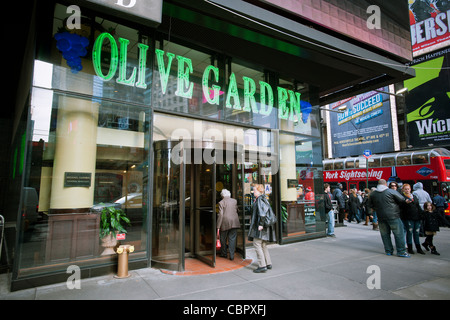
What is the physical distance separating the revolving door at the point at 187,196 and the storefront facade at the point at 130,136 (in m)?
0.03

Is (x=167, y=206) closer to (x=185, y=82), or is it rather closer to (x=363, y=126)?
(x=185, y=82)

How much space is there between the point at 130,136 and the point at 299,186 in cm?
617

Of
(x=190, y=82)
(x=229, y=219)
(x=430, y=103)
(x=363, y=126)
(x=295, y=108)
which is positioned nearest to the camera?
(x=229, y=219)

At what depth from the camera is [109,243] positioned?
5.67 m

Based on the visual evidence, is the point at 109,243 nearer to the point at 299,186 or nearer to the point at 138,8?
Answer: the point at 138,8

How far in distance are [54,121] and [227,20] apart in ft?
15.1

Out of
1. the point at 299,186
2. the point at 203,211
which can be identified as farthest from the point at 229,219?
the point at 299,186

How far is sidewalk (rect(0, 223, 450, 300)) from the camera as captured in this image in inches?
168

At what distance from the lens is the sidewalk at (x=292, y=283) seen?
427 centimetres

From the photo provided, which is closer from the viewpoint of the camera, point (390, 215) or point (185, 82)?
point (390, 215)

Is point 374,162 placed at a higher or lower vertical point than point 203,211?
higher

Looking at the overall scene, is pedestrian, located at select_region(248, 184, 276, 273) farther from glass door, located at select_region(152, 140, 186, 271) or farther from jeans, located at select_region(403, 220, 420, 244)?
jeans, located at select_region(403, 220, 420, 244)

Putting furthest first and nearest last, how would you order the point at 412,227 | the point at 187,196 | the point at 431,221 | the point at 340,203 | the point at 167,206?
1. the point at 340,203
2. the point at 187,196
3. the point at 412,227
4. the point at 431,221
5. the point at 167,206

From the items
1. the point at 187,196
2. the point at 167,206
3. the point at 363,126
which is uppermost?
the point at 363,126
